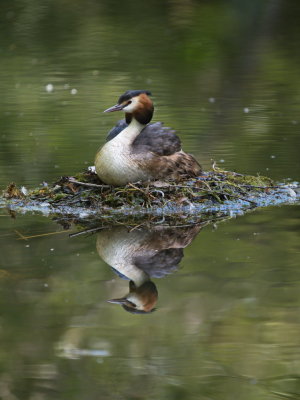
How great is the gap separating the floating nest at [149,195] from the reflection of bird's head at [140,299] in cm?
167

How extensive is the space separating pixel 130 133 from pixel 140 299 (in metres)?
2.48

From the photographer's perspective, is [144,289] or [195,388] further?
[144,289]

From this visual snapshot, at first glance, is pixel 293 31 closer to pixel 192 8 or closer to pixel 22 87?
pixel 192 8

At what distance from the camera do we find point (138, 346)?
178 inches

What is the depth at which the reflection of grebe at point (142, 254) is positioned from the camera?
522 cm

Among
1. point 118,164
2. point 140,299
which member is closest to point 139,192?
point 118,164

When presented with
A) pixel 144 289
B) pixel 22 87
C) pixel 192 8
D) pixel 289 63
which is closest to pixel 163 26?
pixel 192 8

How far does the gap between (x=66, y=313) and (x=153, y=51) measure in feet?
45.2

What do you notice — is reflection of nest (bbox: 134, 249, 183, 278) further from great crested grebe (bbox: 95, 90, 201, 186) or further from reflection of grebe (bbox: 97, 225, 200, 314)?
great crested grebe (bbox: 95, 90, 201, 186)

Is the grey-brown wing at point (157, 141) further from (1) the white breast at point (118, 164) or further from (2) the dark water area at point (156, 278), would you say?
(2) the dark water area at point (156, 278)

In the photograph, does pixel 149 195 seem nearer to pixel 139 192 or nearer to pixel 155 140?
pixel 139 192

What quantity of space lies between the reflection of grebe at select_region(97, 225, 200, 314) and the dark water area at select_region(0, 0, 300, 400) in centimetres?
1

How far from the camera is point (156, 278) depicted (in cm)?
556

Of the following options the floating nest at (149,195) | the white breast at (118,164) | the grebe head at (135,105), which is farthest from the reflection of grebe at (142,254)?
the grebe head at (135,105)
